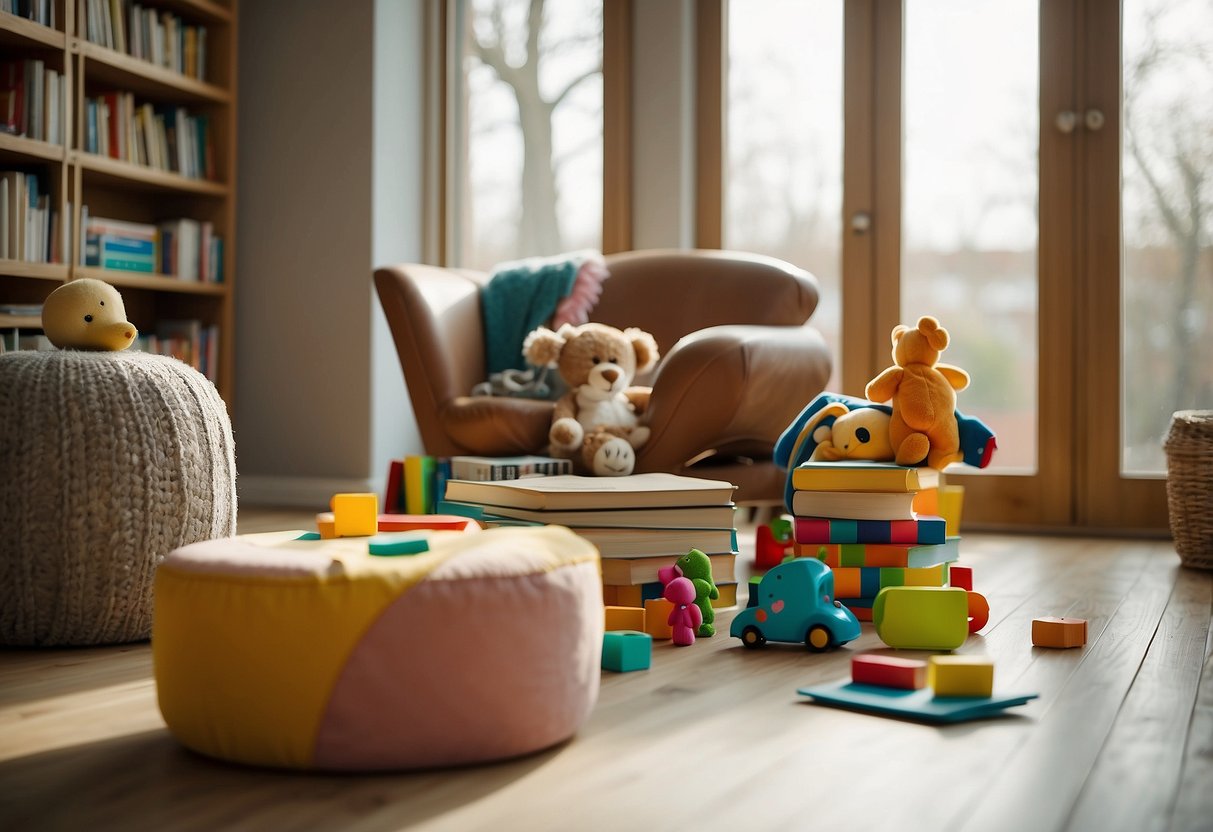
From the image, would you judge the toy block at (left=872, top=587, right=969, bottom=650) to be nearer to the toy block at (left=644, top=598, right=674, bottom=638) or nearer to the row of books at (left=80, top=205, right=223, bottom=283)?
the toy block at (left=644, top=598, right=674, bottom=638)

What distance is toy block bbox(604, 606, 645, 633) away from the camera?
1.85 m

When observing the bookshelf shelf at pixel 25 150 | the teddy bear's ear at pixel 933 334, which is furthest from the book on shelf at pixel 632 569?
the bookshelf shelf at pixel 25 150

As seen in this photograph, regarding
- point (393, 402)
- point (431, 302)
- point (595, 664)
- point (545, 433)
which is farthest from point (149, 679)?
point (393, 402)

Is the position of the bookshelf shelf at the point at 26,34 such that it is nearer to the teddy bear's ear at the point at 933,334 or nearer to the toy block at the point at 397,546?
the teddy bear's ear at the point at 933,334

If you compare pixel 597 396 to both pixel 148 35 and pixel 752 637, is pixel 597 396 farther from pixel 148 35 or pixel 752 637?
pixel 148 35

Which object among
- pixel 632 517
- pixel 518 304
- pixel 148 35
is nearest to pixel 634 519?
pixel 632 517

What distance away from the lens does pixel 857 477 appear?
204 centimetres

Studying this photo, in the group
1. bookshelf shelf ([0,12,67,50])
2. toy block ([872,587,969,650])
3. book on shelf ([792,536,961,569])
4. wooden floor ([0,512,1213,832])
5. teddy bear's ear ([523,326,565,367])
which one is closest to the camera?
wooden floor ([0,512,1213,832])

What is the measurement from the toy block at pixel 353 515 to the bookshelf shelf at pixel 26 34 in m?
2.45

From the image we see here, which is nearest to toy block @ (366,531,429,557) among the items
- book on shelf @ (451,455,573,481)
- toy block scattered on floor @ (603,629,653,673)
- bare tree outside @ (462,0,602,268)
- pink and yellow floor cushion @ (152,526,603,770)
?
pink and yellow floor cushion @ (152,526,603,770)

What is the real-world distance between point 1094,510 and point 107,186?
331cm

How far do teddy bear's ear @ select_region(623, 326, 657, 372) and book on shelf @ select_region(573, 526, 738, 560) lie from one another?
37.8 inches

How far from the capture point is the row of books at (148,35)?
12.1 ft

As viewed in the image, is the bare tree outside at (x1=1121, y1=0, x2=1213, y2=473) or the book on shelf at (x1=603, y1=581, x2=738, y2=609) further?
the bare tree outside at (x1=1121, y1=0, x2=1213, y2=473)
